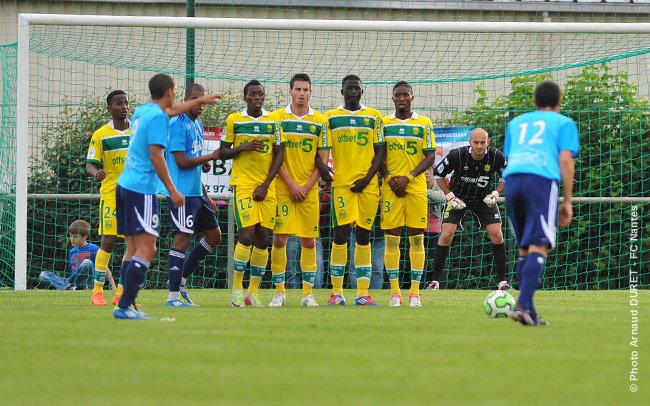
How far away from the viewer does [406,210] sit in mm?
9609

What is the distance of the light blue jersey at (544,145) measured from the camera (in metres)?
6.73

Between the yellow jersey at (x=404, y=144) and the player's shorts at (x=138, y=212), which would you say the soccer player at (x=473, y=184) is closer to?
the yellow jersey at (x=404, y=144)

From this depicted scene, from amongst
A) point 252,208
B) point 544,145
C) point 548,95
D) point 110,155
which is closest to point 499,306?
point 544,145

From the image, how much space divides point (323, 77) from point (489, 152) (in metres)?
3.38

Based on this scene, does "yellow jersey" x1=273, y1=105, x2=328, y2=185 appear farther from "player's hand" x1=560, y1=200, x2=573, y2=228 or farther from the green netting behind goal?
the green netting behind goal

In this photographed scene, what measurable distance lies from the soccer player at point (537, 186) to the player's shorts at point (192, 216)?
3.67 meters

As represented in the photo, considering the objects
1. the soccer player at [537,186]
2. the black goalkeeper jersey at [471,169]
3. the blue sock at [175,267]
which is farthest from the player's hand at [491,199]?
the soccer player at [537,186]

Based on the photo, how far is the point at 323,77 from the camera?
48.6 feet

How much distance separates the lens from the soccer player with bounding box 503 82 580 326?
6684 millimetres

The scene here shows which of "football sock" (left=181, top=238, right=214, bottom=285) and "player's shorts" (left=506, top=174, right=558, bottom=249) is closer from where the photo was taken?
"player's shorts" (left=506, top=174, right=558, bottom=249)

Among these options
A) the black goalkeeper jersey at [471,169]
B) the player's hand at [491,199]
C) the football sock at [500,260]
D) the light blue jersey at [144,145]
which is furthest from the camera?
the football sock at [500,260]

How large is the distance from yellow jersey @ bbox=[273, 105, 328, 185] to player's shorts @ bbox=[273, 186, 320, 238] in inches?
8.4

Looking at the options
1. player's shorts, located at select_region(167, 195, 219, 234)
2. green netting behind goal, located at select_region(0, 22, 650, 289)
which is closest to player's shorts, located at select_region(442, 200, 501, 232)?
green netting behind goal, located at select_region(0, 22, 650, 289)

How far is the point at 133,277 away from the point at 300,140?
9.38 ft
